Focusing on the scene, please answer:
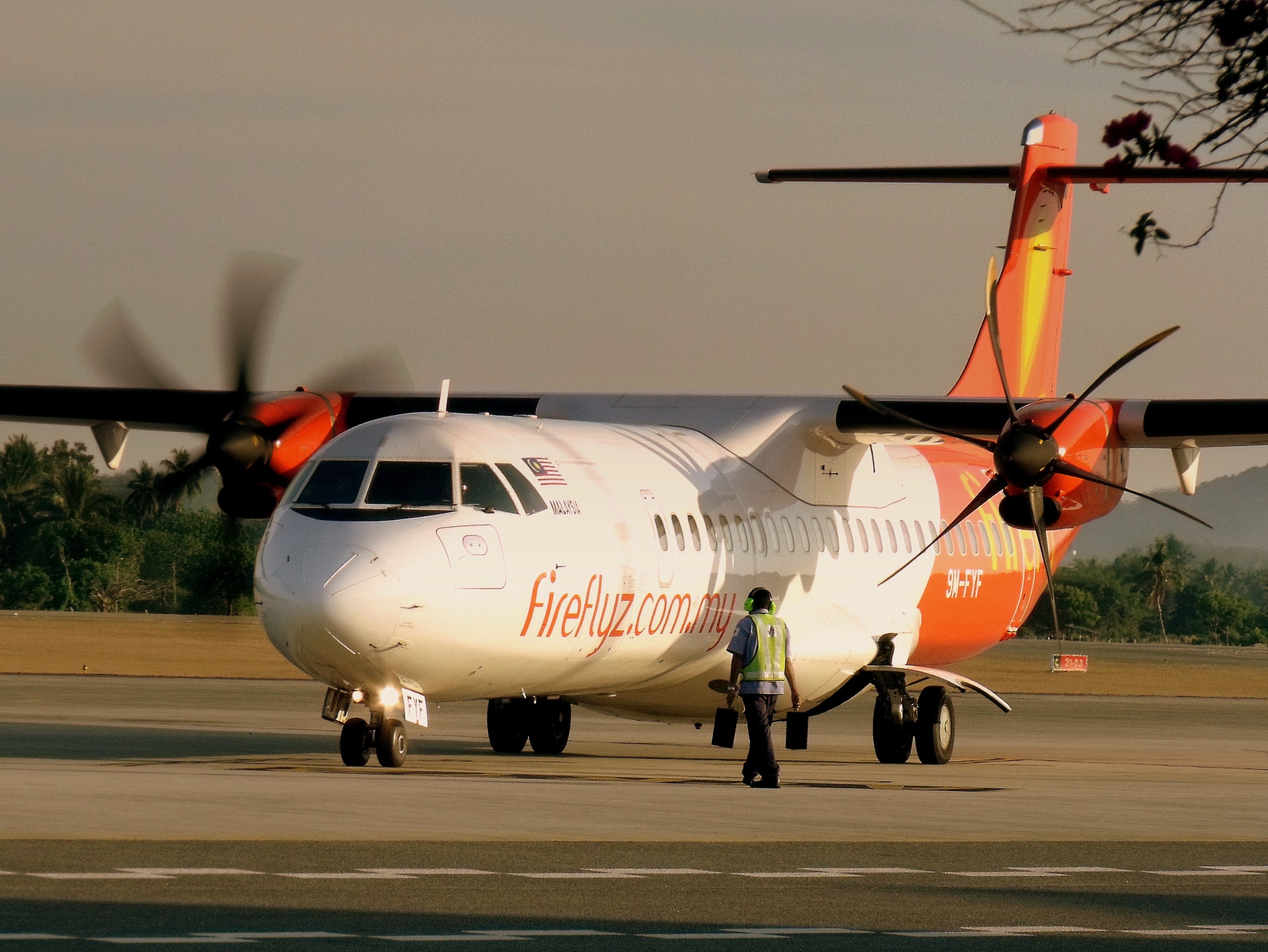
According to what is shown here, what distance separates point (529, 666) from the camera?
17.9 m

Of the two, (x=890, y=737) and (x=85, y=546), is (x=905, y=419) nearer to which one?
(x=890, y=737)

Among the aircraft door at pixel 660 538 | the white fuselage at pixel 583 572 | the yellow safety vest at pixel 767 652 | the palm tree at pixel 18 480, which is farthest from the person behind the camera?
the palm tree at pixel 18 480

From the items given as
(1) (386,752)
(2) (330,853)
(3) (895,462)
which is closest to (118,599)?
(3) (895,462)

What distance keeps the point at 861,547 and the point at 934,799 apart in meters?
7.36

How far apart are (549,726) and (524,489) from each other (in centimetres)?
493

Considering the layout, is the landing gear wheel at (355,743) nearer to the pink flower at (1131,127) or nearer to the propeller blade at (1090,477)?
the propeller blade at (1090,477)

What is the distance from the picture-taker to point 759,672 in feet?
56.4

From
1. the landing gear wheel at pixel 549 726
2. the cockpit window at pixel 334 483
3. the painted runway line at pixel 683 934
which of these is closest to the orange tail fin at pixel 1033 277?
the landing gear wheel at pixel 549 726

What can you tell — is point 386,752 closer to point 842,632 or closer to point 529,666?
point 529,666

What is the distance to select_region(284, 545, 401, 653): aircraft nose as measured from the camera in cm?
1574

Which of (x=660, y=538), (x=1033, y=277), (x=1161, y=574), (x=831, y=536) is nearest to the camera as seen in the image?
(x=660, y=538)

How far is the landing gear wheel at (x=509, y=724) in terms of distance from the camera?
21953mm

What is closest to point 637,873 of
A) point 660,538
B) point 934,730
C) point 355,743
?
point 355,743

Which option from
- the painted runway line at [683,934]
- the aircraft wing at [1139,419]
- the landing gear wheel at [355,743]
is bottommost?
the painted runway line at [683,934]
